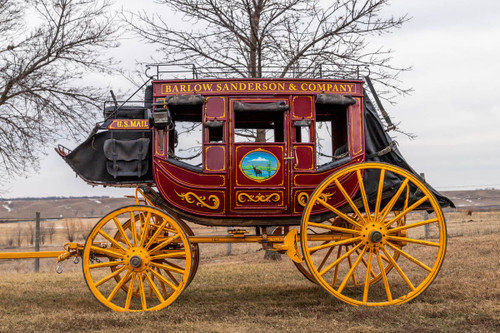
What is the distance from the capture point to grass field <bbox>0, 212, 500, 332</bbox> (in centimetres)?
561

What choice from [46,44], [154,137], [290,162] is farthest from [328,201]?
[46,44]

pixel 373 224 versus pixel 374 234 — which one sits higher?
pixel 373 224

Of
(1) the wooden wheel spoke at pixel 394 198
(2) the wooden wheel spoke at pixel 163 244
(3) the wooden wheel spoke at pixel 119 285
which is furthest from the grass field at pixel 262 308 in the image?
(1) the wooden wheel spoke at pixel 394 198

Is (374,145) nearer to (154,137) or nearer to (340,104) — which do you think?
(340,104)

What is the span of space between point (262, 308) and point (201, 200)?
1.42m

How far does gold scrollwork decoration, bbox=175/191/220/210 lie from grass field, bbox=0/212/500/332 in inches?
46.7

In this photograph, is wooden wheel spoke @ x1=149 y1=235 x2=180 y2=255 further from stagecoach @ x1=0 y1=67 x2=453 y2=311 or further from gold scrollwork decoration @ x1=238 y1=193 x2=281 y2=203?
gold scrollwork decoration @ x1=238 y1=193 x2=281 y2=203

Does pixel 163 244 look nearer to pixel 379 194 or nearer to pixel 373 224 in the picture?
pixel 373 224

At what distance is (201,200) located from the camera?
6.79 m

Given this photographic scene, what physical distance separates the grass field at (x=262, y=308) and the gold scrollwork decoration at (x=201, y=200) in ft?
3.89

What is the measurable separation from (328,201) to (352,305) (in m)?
1.24

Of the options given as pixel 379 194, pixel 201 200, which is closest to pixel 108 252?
pixel 201 200

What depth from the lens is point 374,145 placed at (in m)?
7.28

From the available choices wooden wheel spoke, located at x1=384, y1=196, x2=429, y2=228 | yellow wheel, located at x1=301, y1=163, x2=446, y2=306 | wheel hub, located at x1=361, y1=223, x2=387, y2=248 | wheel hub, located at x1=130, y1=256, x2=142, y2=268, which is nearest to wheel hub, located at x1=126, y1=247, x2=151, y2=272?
wheel hub, located at x1=130, y1=256, x2=142, y2=268
